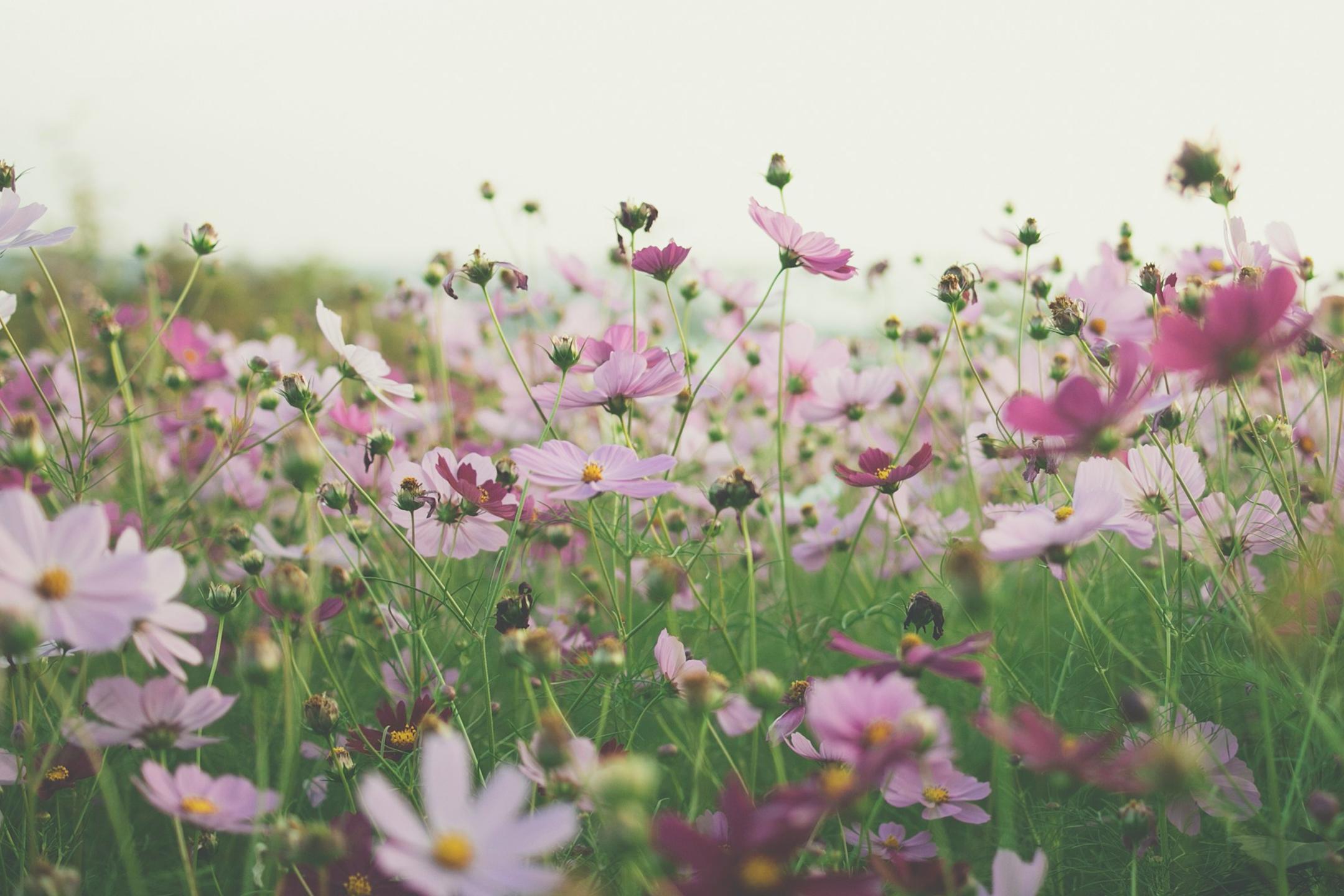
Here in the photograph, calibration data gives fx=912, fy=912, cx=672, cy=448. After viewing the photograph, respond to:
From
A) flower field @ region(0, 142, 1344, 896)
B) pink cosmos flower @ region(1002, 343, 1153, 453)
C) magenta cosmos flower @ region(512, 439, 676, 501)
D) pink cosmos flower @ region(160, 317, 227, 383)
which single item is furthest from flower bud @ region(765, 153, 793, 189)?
pink cosmos flower @ region(160, 317, 227, 383)

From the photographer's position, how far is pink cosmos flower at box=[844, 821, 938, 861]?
66cm

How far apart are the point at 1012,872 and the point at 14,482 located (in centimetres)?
73

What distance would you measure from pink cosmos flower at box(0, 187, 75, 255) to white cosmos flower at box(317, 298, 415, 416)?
0.65 ft

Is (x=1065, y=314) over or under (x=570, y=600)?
over

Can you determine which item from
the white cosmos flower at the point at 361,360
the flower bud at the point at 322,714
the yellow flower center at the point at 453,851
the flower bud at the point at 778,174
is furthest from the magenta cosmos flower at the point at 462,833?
the flower bud at the point at 778,174

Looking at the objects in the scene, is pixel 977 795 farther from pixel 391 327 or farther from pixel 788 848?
pixel 391 327

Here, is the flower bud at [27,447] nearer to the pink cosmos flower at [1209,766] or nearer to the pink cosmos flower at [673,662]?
the pink cosmos flower at [673,662]

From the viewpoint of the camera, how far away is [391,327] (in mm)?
3990

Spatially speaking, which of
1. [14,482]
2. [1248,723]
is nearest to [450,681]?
[14,482]

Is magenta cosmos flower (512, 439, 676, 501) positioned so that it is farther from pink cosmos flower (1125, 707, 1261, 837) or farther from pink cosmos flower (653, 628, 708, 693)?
pink cosmos flower (1125, 707, 1261, 837)

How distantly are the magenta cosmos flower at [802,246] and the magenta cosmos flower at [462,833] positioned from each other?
536mm

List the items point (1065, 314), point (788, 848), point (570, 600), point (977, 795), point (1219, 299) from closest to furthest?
point (788, 848) → point (1219, 299) → point (977, 795) → point (1065, 314) → point (570, 600)

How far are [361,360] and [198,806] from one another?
44cm

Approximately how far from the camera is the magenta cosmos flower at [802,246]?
0.79 meters
